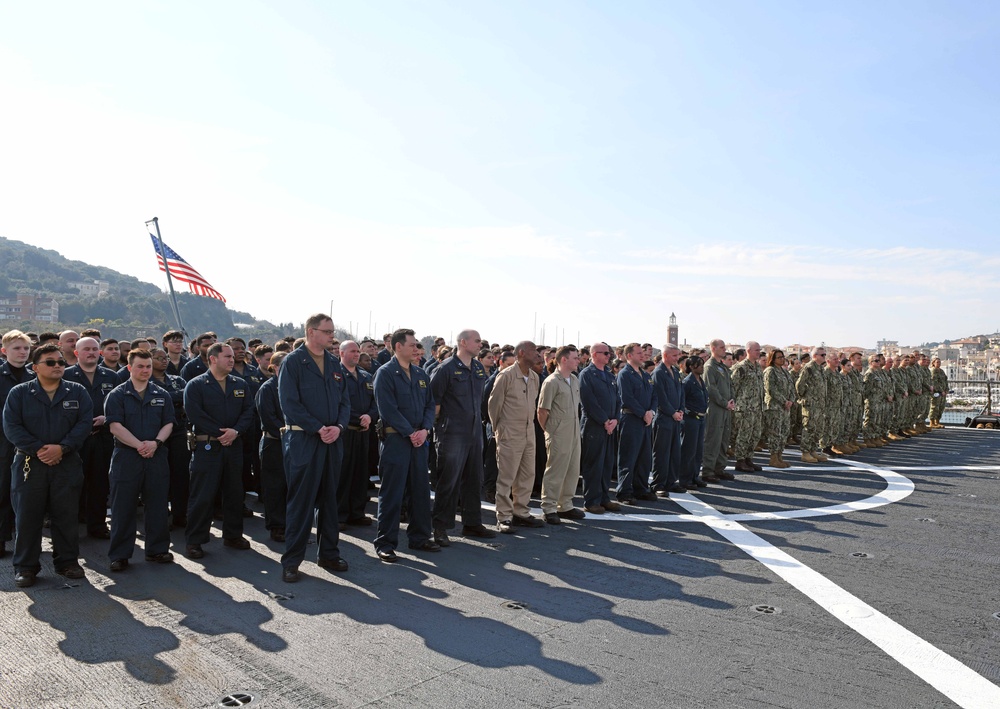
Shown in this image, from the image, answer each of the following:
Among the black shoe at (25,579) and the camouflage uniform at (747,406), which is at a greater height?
the camouflage uniform at (747,406)

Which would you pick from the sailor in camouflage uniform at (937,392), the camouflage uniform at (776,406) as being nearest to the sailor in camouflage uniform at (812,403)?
the camouflage uniform at (776,406)

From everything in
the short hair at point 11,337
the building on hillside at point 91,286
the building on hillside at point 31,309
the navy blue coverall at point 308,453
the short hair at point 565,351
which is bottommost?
the navy blue coverall at point 308,453

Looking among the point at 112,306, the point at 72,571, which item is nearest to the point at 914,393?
the point at 72,571

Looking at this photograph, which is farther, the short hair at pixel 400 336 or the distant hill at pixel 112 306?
the distant hill at pixel 112 306

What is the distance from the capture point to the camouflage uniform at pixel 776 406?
12016 mm

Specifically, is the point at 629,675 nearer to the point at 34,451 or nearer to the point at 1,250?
the point at 34,451

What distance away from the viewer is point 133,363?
20.5 feet

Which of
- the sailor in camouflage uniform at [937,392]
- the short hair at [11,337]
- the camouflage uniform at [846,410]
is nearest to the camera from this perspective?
the short hair at [11,337]

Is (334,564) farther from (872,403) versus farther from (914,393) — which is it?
(914,393)

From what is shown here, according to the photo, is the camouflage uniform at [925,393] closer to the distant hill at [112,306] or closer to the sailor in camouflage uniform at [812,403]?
the sailor in camouflage uniform at [812,403]

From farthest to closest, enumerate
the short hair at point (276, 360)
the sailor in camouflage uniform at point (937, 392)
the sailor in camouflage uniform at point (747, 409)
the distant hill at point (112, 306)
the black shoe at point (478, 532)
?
1. the distant hill at point (112, 306)
2. the sailor in camouflage uniform at point (937, 392)
3. the sailor in camouflage uniform at point (747, 409)
4. the short hair at point (276, 360)
5. the black shoe at point (478, 532)

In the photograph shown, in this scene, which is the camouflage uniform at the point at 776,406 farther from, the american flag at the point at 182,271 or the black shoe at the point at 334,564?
the american flag at the point at 182,271

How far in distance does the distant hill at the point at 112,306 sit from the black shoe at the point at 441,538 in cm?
8269

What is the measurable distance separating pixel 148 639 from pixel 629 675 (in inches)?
120
